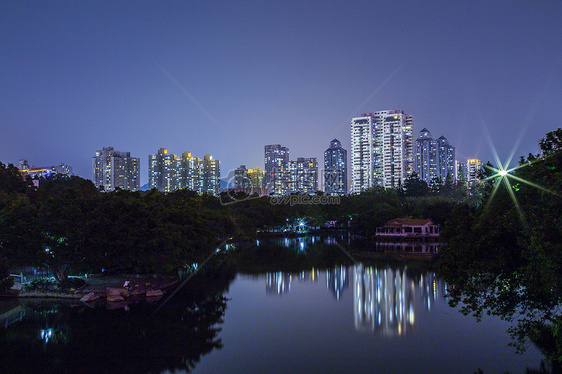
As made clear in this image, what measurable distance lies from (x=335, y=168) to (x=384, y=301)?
142888 mm

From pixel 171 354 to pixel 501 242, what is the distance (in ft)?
34.0

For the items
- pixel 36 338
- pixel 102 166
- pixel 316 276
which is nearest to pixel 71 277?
pixel 36 338

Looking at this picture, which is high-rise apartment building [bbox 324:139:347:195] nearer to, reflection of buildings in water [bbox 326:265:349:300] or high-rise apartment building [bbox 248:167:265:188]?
high-rise apartment building [bbox 248:167:265:188]

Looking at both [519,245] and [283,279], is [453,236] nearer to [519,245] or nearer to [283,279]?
[519,245]

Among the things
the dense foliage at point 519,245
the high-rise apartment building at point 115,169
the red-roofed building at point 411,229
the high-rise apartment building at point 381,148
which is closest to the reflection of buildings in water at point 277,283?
the dense foliage at point 519,245

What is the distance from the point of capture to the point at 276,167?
560ft

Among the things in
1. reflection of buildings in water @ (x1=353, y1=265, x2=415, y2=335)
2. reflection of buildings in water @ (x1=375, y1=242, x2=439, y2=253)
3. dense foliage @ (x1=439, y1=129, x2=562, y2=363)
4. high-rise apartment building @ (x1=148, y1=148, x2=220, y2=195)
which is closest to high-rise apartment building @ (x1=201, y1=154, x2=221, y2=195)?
high-rise apartment building @ (x1=148, y1=148, x2=220, y2=195)

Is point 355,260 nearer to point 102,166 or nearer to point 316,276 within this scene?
point 316,276

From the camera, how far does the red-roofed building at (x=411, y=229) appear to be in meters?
48.9

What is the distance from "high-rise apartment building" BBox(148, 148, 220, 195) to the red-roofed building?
293ft

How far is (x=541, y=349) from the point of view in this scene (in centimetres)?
1384

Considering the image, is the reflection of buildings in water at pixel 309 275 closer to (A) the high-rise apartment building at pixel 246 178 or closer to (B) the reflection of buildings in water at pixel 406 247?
(B) the reflection of buildings in water at pixel 406 247

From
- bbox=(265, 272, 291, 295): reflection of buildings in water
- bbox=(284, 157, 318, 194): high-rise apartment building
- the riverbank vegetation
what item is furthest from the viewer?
bbox=(284, 157, 318, 194): high-rise apartment building

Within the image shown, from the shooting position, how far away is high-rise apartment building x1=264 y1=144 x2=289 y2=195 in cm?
16031
